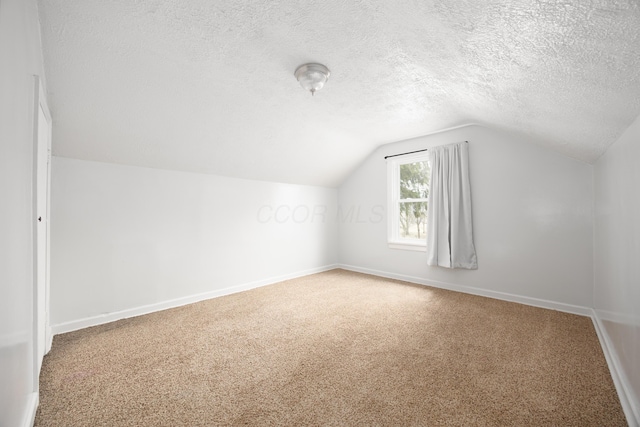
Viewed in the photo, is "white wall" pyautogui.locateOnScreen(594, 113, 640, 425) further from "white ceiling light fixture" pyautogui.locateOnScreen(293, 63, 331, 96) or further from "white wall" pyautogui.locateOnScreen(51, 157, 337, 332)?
"white wall" pyautogui.locateOnScreen(51, 157, 337, 332)

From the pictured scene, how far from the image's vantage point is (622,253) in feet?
5.73

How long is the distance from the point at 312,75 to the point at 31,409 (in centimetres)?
268

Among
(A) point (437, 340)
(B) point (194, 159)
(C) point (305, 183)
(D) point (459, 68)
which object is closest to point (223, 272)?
(B) point (194, 159)

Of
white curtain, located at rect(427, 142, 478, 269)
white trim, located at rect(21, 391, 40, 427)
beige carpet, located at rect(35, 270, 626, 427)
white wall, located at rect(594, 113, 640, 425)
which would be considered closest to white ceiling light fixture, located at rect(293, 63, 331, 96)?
white wall, located at rect(594, 113, 640, 425)

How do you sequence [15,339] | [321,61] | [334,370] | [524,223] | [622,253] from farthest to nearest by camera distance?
[524,223] < [321,61] < [334,370] < [622,253] < [15,339]

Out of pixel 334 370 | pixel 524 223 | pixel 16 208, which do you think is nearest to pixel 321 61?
pixel 16 208

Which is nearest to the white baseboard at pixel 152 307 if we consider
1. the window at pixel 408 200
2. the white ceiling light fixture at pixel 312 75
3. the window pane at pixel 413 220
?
the window at pixel 408 200

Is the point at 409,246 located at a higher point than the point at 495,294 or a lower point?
higher

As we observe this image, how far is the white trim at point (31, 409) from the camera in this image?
1.28 meters

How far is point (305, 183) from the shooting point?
466 cm

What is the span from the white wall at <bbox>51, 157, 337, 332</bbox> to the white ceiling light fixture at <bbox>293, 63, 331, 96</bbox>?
1.96 m

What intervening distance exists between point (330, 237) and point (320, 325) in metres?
2.64

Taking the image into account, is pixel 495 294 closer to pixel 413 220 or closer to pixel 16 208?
pixel 413 220

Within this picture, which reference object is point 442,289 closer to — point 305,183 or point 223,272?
point 305,183
